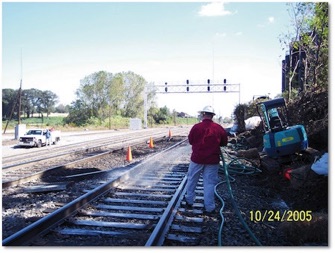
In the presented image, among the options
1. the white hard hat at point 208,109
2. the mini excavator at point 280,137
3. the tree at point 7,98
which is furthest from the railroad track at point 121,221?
the tree at point 7,98

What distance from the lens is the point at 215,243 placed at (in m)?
4.20

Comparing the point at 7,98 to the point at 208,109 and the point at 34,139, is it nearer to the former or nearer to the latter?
the point at 208,109

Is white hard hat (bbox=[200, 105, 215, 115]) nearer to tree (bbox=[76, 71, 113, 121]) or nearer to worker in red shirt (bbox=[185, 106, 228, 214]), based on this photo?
worker in red shirt (bbox=[185, 106, 228, 214])

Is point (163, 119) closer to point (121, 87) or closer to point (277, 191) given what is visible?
point (121, 87)

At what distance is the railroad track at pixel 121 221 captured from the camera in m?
4.16

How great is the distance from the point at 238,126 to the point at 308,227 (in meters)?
18.9

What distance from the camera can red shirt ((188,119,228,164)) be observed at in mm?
5359

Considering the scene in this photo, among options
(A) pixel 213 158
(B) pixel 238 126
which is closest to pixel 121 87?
(B) pixel 238 126

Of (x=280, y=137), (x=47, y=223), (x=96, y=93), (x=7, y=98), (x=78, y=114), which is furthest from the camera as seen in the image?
(x=78, y=114)
